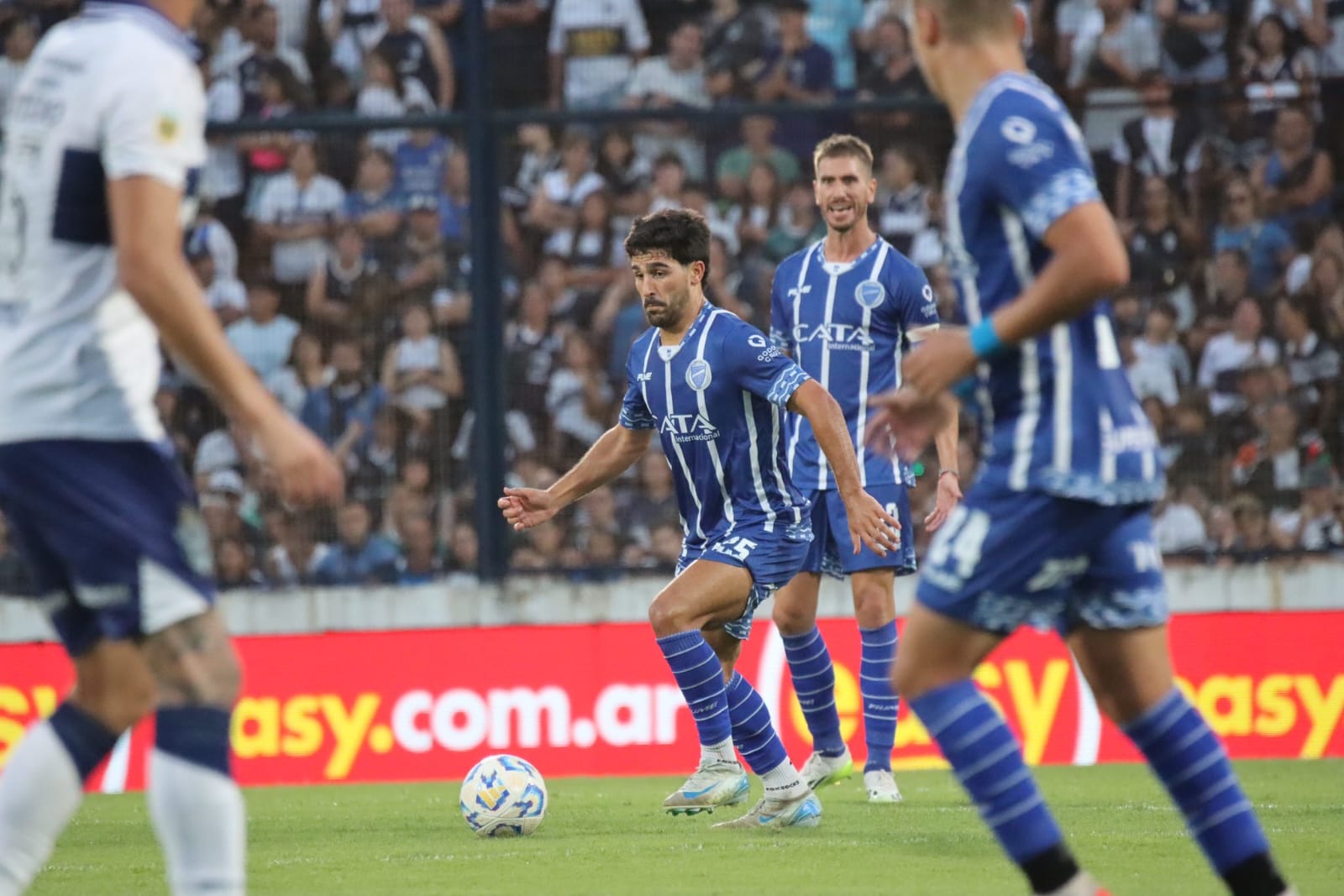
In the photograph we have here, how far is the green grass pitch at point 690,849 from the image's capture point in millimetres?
5965

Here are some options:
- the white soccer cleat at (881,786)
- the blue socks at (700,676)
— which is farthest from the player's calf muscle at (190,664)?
the white soccer cleat at (881,786)

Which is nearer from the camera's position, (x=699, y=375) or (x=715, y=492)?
(x=699, y=375)

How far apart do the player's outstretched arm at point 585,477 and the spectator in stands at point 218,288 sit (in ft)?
17.5

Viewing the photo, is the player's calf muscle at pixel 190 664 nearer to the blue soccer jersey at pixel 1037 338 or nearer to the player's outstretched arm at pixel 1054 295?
the player's outstretched arm at pixel 1054 295

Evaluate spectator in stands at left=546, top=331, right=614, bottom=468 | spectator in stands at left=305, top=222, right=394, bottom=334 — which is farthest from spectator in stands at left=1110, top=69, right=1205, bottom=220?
spectator in stands at left=305, top=222, right=394, bottom=334

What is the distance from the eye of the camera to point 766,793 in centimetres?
738

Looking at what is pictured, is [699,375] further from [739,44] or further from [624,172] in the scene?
[739,44]

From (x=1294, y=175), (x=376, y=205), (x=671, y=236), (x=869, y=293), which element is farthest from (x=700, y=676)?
(x=1294, y=175)

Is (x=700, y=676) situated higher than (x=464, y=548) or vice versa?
(x=700, y=676)

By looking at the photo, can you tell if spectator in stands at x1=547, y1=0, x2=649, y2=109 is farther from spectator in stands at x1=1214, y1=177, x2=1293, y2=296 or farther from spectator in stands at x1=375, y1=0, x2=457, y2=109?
spectator in stands at x1=1214, y1=177, x2=1293, y2=296

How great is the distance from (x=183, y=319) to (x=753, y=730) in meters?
4.02

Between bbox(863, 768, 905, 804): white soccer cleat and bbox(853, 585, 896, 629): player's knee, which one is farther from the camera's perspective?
bbox(853, 585, 896, 629): player's knee

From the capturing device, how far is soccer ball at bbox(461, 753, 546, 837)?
7.38m

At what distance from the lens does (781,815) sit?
7.35 metres
